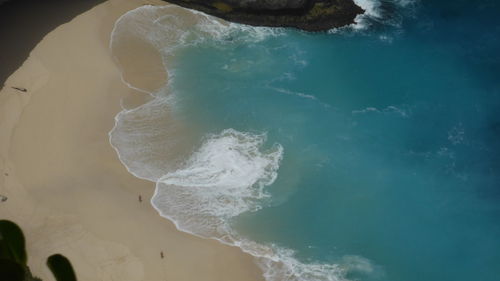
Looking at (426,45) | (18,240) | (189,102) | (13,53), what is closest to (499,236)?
(426,45)

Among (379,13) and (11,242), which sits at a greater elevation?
(379,13)

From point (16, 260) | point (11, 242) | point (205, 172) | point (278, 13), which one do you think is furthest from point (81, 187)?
point (278, 13)

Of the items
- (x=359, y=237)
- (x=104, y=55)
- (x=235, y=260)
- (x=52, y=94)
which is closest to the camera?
(x=235, y=260)

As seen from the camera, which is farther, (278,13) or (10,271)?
(278,13)

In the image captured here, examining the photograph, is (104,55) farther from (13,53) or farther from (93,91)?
(13,53)

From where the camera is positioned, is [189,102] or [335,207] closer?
[335,207]

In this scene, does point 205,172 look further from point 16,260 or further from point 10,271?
point 10,271

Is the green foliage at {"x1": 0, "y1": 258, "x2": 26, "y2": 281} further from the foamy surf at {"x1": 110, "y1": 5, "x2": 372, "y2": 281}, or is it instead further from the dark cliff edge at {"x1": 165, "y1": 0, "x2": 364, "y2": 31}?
the dark cliff edge at {"x1": 165, "y1": 0, "x2": 364, "y2": 31}
